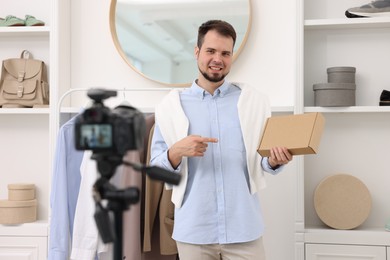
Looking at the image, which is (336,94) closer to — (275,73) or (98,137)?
(275,73)

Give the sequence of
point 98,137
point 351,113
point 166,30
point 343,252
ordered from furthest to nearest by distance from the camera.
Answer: point 166,30 < point 351,113 < point 343,252 < point 98,137

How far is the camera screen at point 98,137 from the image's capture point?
99cm

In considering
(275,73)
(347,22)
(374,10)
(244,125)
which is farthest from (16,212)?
(374,10)

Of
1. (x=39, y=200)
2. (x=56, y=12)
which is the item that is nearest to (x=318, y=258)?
(x=39, y=200)

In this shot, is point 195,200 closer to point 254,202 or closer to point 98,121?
point 254,202

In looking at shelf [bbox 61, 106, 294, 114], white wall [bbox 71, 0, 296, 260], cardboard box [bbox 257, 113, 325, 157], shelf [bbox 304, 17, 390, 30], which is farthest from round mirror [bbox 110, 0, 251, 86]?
cardboard box [bbox 257, 113, 325, 157]

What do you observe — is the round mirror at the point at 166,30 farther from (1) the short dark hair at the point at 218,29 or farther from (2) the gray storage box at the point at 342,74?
(1) the short dark hair at the point at 218,29

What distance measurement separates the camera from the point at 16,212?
276 centimetres

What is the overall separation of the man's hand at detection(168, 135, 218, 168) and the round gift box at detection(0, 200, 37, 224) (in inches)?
48.4

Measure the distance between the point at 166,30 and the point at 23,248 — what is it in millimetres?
1379

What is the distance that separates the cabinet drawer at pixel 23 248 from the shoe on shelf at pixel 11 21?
1.14 m

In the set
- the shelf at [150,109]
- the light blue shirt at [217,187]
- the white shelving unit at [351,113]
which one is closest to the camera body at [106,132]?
the light blue shirt at [217,187]

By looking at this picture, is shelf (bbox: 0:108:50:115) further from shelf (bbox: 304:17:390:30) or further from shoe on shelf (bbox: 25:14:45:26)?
shelf (bbox: 304:17:390:30)

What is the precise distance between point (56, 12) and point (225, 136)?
130 centimetres
